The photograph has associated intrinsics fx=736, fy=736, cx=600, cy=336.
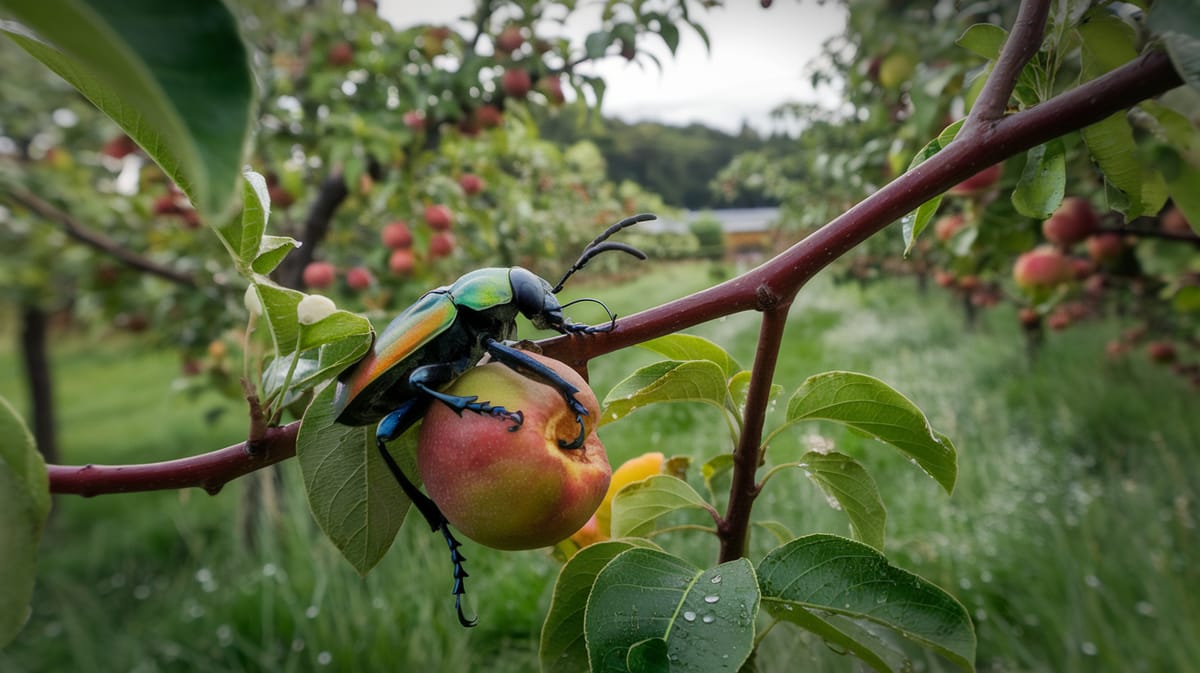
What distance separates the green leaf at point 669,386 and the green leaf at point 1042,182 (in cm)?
18

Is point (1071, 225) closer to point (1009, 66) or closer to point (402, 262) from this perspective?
point (1009, 66)

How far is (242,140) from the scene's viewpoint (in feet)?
0.46

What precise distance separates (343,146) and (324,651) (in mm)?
880

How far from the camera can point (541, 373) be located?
0.28 meters

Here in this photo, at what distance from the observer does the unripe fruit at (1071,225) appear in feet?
3.92

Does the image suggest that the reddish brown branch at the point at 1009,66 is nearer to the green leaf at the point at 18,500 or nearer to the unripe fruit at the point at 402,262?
the green leaf at the point at 18,500

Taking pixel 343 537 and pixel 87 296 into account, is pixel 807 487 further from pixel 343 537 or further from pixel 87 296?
pixel 87 296

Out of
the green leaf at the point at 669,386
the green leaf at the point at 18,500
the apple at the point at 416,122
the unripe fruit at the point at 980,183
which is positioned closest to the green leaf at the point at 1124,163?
the green leaf at the point at 669,386

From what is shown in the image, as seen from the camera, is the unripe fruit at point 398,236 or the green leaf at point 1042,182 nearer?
the green leaf at point 1042,182

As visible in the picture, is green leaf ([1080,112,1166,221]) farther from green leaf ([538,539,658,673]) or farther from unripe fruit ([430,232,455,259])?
unripe fruit ([430,232,455,259])

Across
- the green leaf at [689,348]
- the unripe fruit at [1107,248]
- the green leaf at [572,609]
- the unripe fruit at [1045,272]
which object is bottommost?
the unripe fruit at [1045,272]

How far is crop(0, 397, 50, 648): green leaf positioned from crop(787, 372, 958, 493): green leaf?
294 mm

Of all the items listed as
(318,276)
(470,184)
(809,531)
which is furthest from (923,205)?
(470,184)

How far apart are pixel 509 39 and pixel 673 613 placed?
4.38 feet
